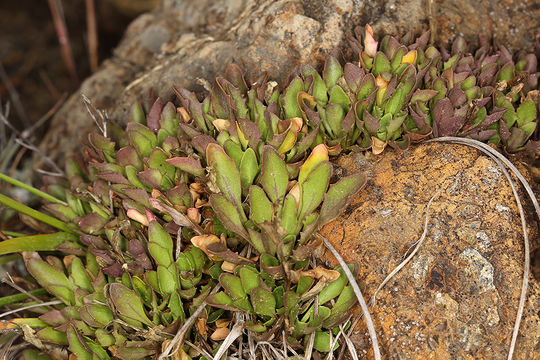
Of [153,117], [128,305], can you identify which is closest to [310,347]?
[128,305]

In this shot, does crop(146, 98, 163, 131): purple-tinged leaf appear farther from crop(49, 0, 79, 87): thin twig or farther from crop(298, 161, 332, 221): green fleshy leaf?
crop(49, 0, 79, 87): thin twig

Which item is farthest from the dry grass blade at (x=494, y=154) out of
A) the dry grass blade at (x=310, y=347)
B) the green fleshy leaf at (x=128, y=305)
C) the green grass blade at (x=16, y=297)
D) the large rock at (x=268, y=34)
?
the green grass blade at (x=16, y=297)

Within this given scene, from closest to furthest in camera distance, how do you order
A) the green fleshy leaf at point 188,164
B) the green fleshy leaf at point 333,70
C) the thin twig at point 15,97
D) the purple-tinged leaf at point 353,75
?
the green fleshy leaf at point 188,164 → the purple-tinged leaf at point 353,75 → the green fleshy leaf at point 333,70 → the thin twig at point 15,97

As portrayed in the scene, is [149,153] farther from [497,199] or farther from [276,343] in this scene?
[497,199]

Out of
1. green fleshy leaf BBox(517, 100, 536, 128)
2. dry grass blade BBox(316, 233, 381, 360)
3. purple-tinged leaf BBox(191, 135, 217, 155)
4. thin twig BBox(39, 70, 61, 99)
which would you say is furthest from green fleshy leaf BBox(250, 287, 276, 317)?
thin twig BBox(39, 70, 61, 99)

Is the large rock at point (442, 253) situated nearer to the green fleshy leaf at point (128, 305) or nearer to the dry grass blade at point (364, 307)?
the dry grass blade at point (364, 307)

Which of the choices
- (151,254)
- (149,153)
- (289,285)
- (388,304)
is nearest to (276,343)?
(289,285)
